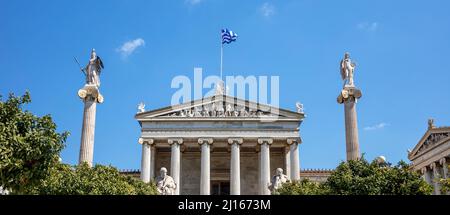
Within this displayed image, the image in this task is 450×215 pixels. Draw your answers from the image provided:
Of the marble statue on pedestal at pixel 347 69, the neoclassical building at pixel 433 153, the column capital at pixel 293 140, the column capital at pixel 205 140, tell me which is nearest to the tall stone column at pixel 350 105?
the marble statue on pedestal at pixel 347 69

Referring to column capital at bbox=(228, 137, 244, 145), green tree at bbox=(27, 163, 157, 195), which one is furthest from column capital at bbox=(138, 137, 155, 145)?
green tree at bbox=(27, 163, 157, 195)

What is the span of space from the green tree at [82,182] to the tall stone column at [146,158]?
75.7ft

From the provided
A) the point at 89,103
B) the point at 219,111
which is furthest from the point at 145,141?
the point at 89,103

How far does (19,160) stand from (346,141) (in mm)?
23839

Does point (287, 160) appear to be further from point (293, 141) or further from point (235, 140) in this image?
point (235, 140)

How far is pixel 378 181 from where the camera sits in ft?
75.3

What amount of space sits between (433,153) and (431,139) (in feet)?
5.03

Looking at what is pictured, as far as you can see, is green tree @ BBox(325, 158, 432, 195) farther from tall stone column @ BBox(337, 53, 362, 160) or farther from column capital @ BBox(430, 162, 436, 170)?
column capital @ BBox(430, 162, 436, 170)

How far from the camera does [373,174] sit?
77.6ft
